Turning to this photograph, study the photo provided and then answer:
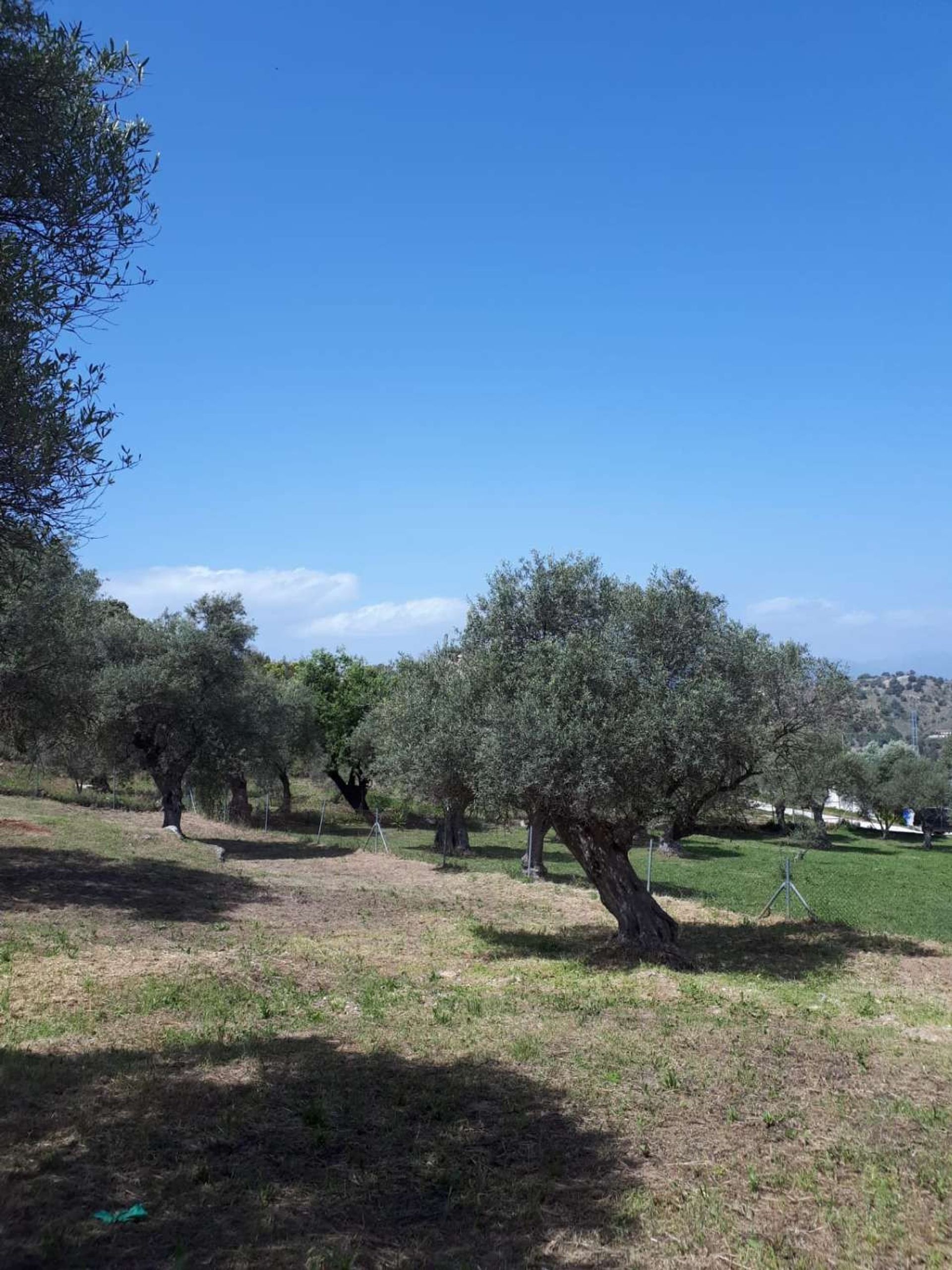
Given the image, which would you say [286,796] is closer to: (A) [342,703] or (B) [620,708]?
(A) [342,703]

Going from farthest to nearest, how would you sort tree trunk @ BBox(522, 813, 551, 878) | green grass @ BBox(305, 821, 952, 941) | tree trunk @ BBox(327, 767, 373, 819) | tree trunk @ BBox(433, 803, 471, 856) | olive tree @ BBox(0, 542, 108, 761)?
tree trunk @ BBox(327, 767, 373, 819) → tree trunk @ BBox(433, 803, 471, 856) → tree trunk @ BBox(522, 813, 551, 878) → green grass @ BBox(305, 821, 952, 941) → olive tree @ BBox(0, 542, 108, 761)

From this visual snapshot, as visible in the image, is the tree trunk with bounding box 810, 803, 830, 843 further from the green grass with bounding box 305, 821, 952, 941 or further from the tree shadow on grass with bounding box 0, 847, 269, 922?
the tree shadow on grass with bounding box 0, 847, 269, 922

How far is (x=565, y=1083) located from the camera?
924cm

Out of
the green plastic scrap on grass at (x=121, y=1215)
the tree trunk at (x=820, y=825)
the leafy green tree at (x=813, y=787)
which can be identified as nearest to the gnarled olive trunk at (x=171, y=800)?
the leafy green tree at (x=813, y=787)

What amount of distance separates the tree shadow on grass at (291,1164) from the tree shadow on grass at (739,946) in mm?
7375

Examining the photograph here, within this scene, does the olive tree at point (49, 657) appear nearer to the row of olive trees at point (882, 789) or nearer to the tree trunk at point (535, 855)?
the tree trunk at point (535, 855)

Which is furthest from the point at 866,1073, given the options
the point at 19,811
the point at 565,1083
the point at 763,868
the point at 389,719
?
the point at 763,868

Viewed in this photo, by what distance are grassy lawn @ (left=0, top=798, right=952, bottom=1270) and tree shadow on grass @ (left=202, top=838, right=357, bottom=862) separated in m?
13.0

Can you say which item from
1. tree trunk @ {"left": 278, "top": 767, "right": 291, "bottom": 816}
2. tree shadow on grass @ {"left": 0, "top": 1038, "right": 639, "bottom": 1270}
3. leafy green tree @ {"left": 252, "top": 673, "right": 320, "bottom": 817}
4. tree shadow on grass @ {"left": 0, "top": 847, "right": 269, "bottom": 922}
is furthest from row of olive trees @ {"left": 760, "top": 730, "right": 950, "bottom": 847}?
tree shadow on grass @ {"left": 0, "top": 1038, "right": 639, "bottom": 1270}

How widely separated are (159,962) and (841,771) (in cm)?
6310

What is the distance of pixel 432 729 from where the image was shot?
25.1 meters

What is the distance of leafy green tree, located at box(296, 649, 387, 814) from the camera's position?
2020 inches

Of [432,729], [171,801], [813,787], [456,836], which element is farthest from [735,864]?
[171,801]

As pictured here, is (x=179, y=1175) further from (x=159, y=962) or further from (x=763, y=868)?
(x=763, y=868)
